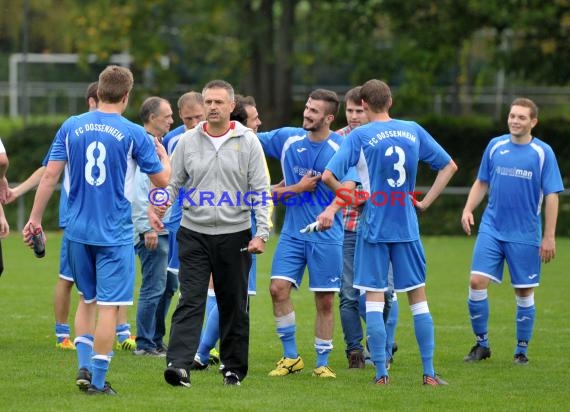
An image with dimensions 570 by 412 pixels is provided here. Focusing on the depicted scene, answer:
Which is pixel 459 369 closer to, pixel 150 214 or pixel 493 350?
pixel 493 350

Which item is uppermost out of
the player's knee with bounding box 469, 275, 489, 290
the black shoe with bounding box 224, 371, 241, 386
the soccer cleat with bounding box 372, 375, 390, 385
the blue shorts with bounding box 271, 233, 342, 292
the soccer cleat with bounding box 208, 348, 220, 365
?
the blue shorts with bounding box 271, 233, 342, 292

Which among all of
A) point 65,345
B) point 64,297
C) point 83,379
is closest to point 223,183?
point 83,379

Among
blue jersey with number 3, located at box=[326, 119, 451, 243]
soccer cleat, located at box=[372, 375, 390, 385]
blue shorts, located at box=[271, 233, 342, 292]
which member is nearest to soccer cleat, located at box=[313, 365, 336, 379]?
soccer cleat, located at box=[372, 375, 390, 385]

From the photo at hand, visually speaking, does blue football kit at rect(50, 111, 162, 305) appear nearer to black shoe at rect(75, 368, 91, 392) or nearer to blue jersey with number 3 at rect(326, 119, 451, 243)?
black shoe at rect(75, 368, 91, 392)

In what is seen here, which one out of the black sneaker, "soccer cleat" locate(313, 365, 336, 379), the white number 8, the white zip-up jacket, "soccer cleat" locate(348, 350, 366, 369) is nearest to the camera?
the white number 8

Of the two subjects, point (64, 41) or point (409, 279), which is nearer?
point (409, 279)

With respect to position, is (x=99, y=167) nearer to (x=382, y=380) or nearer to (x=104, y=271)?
(x=104, y=271)

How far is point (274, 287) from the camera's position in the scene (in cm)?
850

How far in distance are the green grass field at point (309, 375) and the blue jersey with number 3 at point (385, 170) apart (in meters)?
1.16

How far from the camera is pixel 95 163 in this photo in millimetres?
7227

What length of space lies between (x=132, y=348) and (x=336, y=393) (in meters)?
2.66

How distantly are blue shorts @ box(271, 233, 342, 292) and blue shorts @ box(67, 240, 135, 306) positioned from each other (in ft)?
4.82

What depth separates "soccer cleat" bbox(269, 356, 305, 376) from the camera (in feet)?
28.0

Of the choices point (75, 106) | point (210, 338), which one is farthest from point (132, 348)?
point (75, 106)
